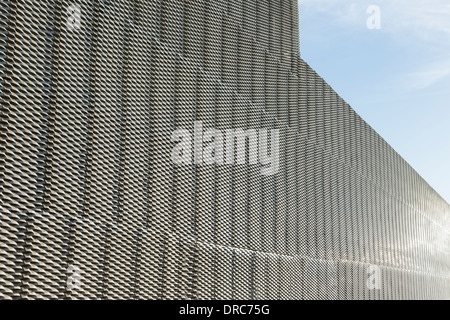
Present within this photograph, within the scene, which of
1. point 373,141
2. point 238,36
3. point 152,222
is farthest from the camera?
point 373,141

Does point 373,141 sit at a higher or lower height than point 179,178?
higher

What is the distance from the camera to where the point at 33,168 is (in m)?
3.66

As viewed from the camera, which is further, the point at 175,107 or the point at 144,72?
the point at 175,107

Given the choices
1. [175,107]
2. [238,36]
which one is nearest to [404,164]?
[238,36]

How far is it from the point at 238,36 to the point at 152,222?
3.52 m

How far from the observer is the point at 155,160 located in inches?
196

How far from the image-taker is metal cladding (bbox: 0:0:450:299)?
12.0 ft

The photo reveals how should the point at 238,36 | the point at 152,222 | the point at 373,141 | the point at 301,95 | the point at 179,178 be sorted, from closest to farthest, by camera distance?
the point at 152,222 → the point at 179,178 → the point at 238,36 → the point at 301,95 → the point at 373,141

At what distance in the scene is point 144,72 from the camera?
196 inches

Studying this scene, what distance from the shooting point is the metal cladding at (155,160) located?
3672 millimetres

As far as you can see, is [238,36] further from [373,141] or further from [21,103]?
[373,141]

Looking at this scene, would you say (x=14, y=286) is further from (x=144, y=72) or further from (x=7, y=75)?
(x=144, y=72)

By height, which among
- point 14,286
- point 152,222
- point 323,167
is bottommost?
point 14,286

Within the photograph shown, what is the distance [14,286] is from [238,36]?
4940 millimetres
